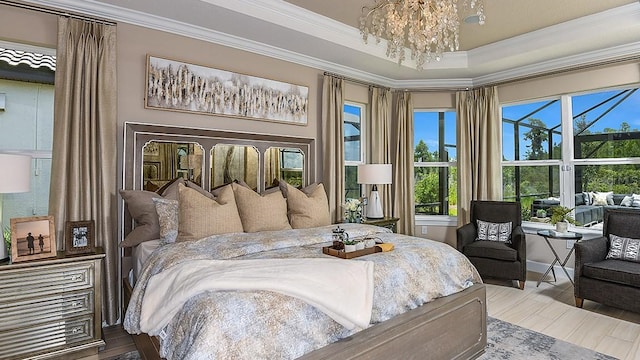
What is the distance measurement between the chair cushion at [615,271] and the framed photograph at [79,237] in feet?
14.5

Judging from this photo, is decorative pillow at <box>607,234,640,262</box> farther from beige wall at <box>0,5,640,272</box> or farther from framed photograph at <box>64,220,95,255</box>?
framed photograph at <box>64,220,95,255</box>

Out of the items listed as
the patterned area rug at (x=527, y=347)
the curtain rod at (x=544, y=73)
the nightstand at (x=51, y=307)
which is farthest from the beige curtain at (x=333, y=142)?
the nightstand at (x=51, y=307)

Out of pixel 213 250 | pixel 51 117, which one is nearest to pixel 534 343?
pixel 213 250

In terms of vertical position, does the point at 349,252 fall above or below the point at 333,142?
below

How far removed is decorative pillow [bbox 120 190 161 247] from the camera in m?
2.85

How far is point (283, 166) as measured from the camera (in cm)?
408

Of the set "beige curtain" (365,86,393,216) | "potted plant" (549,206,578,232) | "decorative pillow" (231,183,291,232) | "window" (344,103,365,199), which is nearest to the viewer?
"decorative pillow" (231,183,291,232)

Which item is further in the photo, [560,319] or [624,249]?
[624,249]

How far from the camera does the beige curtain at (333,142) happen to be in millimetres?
4480

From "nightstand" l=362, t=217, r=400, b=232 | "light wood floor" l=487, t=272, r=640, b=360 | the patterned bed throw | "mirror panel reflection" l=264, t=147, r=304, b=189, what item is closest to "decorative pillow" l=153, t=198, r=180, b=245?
the patterned bed throw

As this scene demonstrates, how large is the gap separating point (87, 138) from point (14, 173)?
0.67 metres

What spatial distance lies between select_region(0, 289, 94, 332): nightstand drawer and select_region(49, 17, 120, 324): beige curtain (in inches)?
18.5

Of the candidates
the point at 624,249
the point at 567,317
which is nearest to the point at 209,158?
the point at 567,317

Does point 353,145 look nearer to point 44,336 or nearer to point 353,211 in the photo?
point 353,211
